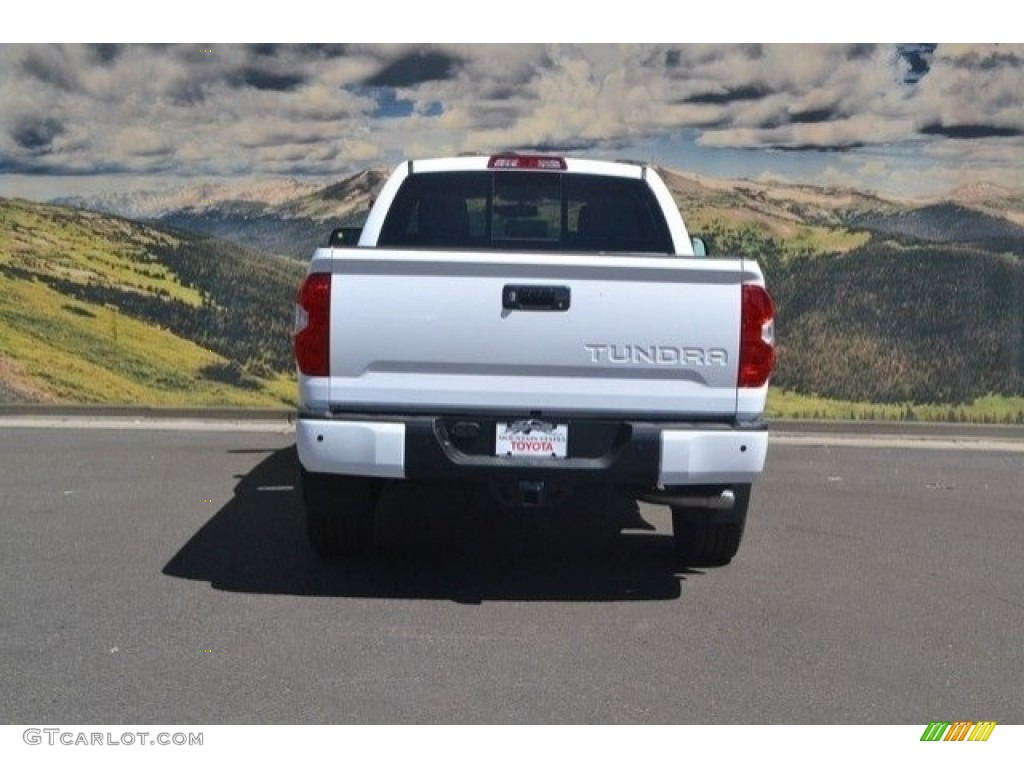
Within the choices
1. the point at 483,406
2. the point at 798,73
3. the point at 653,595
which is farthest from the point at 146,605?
the point at 798,73

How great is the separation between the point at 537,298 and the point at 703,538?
1.75m

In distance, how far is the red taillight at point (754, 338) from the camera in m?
5.39

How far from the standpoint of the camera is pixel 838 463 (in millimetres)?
10180

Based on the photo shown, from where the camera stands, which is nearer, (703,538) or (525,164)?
(703,538)

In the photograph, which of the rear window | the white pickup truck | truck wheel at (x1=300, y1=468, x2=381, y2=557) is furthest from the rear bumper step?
the rear window

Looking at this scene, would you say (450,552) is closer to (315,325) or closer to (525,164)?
(315,325)

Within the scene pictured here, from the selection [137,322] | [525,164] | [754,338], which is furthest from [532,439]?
[137,322]

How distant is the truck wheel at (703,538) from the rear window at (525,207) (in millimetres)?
1589

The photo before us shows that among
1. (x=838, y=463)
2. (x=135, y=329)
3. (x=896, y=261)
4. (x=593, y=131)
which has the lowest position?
(x=838, y=463)

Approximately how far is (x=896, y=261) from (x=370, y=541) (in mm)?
7167

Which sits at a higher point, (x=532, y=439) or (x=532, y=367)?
(x=532, y=367)

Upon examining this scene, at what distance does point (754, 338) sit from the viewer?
5402 millimetres
